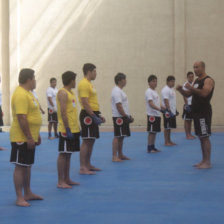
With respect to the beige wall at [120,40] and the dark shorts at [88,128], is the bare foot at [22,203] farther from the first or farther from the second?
the beige wall at [120,40]

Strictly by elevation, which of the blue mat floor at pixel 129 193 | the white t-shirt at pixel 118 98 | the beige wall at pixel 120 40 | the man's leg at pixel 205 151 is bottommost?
the blue mat floor at pixel 129 193

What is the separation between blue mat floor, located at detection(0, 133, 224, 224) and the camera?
4.50 m

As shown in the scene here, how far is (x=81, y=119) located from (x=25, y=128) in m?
2.24

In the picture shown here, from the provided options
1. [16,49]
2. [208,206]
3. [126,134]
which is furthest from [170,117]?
[16,49]

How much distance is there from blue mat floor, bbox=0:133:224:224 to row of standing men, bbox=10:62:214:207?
0.26m

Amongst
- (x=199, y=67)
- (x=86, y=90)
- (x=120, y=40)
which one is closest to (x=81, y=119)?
(x=86, y=90)

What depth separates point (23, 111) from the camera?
15.5 ft

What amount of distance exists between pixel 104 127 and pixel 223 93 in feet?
13.6

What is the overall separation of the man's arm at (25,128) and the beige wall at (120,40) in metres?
10.7

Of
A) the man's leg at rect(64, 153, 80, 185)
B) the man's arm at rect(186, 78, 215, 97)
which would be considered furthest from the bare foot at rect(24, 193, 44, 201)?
the man's arm at rect(186, 78, 215, 97)

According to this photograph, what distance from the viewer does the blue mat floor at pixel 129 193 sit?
177 inches

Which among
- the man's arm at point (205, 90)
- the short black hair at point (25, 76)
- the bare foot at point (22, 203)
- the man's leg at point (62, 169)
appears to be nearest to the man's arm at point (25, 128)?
the short black hair at point (25, 76)

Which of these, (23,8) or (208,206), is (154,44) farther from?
(208,206)

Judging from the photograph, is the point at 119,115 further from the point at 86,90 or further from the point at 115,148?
the point at 86,90
